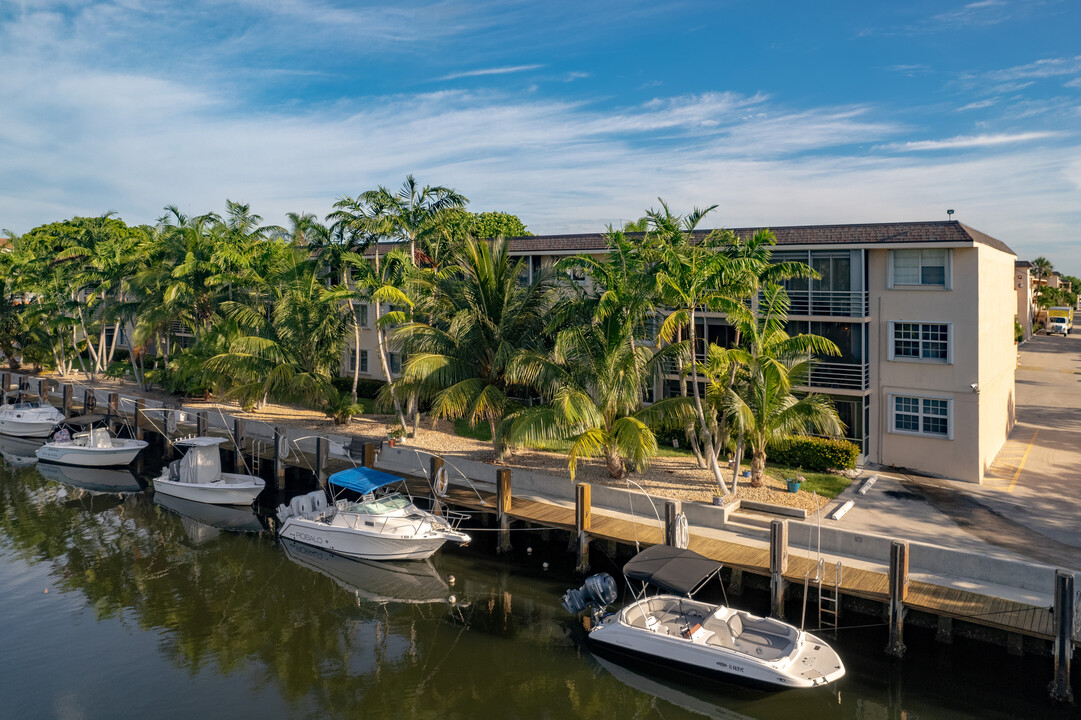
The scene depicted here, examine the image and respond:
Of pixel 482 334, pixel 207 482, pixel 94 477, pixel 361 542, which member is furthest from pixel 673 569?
pixel 94 477

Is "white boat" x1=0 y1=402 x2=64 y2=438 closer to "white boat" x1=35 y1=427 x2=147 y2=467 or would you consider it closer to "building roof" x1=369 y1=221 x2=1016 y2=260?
"white boat" x1=35 y1=427 x2=147 y2=467

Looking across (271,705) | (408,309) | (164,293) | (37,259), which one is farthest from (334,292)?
(37,259)

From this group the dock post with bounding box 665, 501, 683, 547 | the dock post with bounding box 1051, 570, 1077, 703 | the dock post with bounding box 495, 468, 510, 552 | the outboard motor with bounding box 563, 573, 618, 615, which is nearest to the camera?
the dock post with bounding box 1051, 570, 1077, 703

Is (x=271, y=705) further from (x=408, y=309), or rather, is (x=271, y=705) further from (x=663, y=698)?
(x=408, y=309)

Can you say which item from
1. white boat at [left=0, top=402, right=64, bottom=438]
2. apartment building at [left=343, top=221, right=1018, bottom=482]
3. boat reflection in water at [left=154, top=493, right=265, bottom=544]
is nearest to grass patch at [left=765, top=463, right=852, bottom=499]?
apartment building at [left=343, top=221, right=1018, bottom=482]

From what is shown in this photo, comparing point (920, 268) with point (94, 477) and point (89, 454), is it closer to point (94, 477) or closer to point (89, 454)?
point (94, 477)

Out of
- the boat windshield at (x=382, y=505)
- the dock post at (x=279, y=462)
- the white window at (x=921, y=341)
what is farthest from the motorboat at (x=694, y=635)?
the dock post at (x=279, y=462)

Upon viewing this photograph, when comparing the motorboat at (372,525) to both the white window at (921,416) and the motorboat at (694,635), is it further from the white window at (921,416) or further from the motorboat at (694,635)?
the white window at (921,416)
